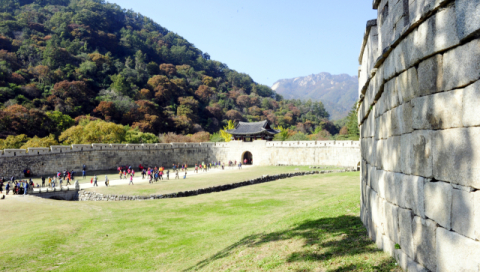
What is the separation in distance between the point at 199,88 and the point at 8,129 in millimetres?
45447

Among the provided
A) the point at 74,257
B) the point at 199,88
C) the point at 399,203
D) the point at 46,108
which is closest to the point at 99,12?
the point at 199,88

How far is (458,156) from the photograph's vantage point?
230cm

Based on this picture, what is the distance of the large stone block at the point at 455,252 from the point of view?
2162mm

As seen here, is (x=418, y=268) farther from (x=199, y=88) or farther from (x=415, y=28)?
(x=199, y=88)

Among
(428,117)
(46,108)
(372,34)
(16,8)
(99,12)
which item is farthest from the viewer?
(99,12)

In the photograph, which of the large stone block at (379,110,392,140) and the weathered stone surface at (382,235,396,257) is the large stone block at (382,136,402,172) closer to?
the large stone block at (379,110,392,140)

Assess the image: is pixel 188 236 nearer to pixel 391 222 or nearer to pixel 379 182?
pixel 379 182

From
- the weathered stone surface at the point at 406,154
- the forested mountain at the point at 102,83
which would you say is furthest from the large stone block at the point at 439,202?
the forested mountain at the point at 102,83

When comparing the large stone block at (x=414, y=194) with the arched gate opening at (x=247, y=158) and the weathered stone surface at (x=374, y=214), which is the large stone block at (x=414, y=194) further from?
the arched gate opening at (x=247, y=158)

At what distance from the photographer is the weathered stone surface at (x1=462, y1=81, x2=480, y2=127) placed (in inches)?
83.7

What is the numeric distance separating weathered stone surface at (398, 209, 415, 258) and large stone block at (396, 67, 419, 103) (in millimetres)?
1255

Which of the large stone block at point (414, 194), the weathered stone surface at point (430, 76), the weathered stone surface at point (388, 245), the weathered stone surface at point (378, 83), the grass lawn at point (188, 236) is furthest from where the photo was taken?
the grass lawn at point (188, 236)

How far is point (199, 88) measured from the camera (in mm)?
72938

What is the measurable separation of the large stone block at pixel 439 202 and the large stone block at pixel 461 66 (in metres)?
0.86
